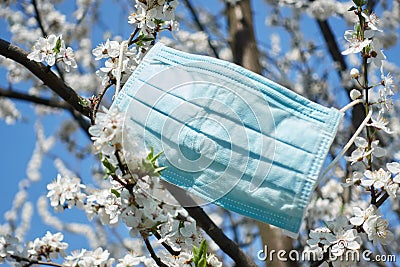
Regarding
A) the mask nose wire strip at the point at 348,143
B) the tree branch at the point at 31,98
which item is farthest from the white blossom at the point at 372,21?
the tree branch at the point at 31,98

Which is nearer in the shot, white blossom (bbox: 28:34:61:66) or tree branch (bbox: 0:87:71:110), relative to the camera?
white blossom (bbox: 28:34:61:66)

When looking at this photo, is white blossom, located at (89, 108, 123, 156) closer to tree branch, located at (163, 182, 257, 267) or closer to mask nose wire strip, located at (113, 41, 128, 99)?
mask nose wire strip, located at (113, 41, 128, 99)

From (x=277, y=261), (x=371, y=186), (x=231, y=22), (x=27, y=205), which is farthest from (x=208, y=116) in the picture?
(x=27, y=205)

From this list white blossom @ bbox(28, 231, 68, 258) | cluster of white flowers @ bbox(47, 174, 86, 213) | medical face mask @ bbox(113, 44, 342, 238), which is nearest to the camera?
medical face mask @ bbox(113, 44, 342, 238)

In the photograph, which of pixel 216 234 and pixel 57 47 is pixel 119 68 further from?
pixel 216 234

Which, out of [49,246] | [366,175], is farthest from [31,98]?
[366,175]

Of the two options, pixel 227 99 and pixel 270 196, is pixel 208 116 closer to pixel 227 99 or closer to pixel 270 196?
pixel 227 99

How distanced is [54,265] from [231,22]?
6.49 ft

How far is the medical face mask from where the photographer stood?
1081 mm

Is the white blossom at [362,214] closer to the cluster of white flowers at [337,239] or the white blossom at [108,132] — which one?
the cluster of white flowers at [337,239]

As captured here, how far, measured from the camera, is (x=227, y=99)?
114 cm

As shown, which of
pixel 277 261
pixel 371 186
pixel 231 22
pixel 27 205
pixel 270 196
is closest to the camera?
pixel 270 196

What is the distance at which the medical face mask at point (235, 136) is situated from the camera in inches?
42.6

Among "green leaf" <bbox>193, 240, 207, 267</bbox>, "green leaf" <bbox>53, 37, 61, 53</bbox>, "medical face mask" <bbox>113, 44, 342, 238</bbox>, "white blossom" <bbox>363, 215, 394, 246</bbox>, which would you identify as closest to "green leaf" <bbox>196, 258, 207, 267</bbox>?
"green leaf" <bbox>193, 240, 207, 267</bbox>
